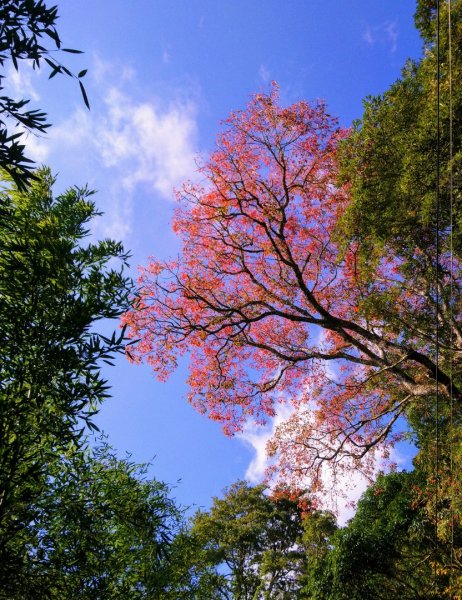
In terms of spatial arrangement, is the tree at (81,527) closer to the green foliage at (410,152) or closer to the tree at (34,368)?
the tree at (34,368)

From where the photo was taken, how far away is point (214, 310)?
29.6 ft

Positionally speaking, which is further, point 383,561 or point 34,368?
point 383,561

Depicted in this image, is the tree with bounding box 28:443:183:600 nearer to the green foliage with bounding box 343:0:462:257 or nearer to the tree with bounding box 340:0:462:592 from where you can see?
the tree with bounding box 340:0:462:592

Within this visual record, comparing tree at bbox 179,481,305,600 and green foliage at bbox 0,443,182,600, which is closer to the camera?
green foliage at bbox 0,443,182,600

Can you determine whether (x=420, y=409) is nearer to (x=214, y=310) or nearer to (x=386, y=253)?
(x=386, y=253)

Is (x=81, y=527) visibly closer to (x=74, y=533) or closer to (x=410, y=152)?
(x=74, y=533)

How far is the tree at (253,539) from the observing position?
62.2ft

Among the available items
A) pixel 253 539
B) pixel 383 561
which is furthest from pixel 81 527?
pixel 253 539

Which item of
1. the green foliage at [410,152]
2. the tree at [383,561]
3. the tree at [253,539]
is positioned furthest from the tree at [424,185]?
the tree at [253,539]

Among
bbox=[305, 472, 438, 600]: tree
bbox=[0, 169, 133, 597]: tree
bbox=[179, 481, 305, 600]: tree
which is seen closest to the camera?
bbox=[0, 169, 133, 597]: tree

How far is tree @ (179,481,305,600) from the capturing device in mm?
18969

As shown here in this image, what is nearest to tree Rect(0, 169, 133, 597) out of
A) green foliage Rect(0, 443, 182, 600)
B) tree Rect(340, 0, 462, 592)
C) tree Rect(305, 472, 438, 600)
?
green foliage Rect(0, 443, 182, 600)

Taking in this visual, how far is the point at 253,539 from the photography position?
20188 millimetres

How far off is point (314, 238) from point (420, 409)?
459cm
